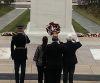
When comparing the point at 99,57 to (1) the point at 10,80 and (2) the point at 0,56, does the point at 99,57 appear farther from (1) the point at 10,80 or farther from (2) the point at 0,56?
(1) the point at 10,80

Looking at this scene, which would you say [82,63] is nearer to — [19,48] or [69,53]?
[19,48]

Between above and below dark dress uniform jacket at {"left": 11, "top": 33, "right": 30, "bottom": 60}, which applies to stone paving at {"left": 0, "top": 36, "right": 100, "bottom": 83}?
below

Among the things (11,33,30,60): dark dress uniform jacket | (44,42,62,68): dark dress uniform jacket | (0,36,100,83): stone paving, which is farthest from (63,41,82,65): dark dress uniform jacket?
(0,36,100,83): stone paving

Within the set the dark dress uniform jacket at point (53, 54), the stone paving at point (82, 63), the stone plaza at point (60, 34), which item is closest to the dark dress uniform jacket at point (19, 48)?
the stone paving at point (82, 63)

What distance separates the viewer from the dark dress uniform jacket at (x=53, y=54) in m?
10.1

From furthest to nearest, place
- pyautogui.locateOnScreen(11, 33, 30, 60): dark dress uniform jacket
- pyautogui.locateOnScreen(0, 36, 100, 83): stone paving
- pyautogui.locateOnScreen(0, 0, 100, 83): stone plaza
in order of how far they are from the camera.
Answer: pyautogui.locateOnScreen(0, 0, 100, 83): stone plaza < pyautogui.locateOnScreen(0, 36, 100, 83): stone paving < pyautogui.locateOnScreen(11, 33, 30, 60): dark dress uniform jacket

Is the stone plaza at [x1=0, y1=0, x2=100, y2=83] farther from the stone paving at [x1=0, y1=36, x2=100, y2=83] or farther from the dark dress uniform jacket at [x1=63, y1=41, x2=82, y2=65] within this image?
the dark dress uniform jacket at [x1=63, y1=41, x2=82, y2=65]

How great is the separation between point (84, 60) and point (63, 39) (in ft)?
11.1

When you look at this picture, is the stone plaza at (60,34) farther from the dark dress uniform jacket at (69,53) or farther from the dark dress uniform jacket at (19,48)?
the dark dress uniform jacket at (69,53)

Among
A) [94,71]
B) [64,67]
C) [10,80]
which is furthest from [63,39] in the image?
[64,67]

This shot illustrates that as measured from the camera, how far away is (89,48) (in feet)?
61.2

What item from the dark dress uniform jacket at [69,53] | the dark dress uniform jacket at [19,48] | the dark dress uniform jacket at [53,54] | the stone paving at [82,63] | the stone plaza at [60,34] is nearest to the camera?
the dark dress uniform jacket at [53,54]

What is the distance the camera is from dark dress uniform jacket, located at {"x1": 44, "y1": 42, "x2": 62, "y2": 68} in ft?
33.3

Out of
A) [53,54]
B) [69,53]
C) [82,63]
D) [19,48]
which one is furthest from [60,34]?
[53,54]
